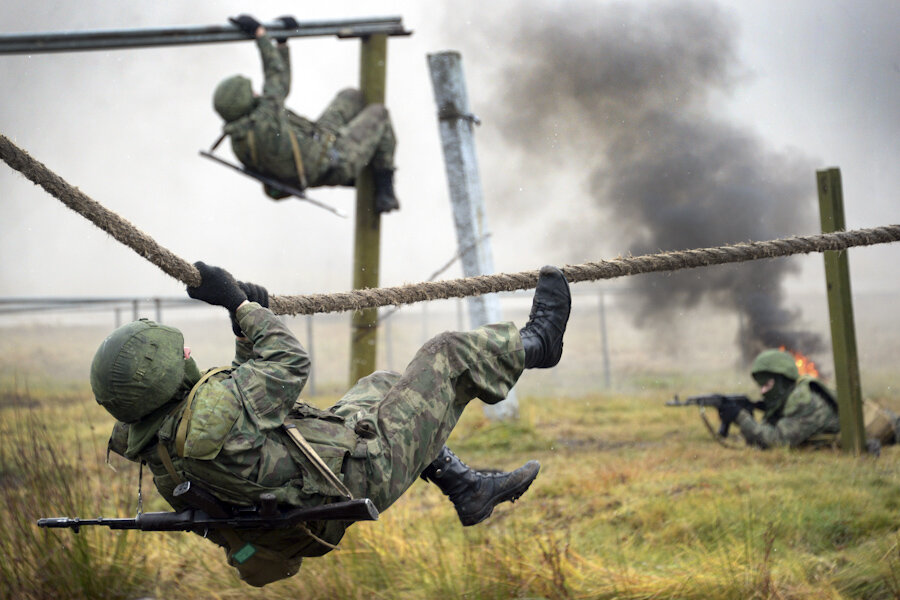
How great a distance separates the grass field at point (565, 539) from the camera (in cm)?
379

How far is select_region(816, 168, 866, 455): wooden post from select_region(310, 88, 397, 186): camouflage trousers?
13.0 feet

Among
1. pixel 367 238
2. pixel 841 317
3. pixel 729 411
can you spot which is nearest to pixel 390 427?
pixel 841 317

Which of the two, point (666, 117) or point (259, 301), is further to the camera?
point (666, 117)

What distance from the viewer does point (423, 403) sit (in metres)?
2.83

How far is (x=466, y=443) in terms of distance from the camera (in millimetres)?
7680

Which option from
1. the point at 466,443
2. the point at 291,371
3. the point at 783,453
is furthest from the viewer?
the point at 466,443

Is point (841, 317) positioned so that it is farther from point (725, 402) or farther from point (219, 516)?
point (219, 516)

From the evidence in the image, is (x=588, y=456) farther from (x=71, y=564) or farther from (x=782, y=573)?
(x=71, y=564)

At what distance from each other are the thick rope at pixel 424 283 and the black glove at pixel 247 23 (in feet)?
14.2

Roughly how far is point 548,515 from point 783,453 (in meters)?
2.21

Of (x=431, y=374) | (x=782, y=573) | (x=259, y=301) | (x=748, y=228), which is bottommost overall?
(x=782, y=573)

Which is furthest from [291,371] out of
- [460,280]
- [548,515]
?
[548,515]

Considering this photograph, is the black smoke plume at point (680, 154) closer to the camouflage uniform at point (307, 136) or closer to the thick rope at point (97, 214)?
the camouflage uniform at point (307, 136)

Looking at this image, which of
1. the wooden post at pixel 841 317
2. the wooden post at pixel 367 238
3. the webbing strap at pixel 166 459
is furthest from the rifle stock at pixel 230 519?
the wooden post at pixel 841 317
